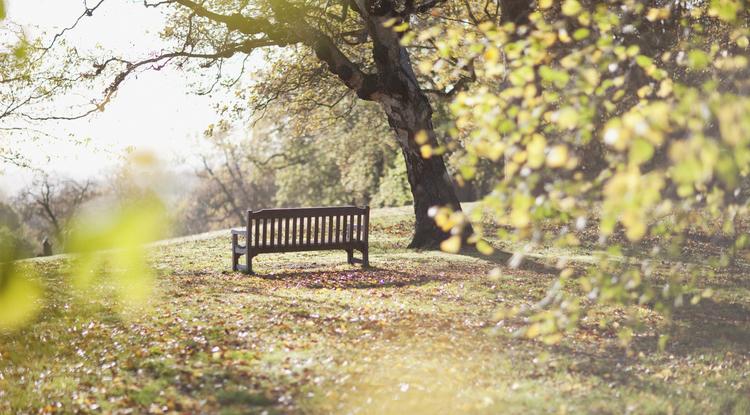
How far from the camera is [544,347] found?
9.16 m

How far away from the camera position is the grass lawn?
7453 millimetres

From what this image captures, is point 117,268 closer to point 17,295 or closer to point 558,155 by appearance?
point 17,295

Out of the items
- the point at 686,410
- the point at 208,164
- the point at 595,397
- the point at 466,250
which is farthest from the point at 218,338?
the point at 208,164

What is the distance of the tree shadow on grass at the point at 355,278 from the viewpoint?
533 inches

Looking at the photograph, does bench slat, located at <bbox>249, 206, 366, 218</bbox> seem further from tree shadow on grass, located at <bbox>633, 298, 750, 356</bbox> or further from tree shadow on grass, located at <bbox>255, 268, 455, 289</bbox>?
tree shadow on grass, located at <bbox>633, 298, 750, 356</bbox>

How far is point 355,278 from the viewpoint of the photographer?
14.4m

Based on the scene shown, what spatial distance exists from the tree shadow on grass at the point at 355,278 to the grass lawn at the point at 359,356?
11 cm

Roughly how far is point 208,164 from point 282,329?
51.2m

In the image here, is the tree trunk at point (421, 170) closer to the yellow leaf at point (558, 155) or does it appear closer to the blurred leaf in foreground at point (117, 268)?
the blurred leaf in foreground at point (117, 268)

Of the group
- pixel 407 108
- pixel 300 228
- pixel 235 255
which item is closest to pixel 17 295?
pixel 235 255

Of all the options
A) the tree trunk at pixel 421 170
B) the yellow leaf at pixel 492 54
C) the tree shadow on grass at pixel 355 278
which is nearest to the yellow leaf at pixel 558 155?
the yellow leaf at pixel 492 54

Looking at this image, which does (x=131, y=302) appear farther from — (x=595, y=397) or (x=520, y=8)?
(x=520, y=8)

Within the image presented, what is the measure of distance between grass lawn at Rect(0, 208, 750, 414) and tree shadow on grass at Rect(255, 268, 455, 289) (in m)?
0.11

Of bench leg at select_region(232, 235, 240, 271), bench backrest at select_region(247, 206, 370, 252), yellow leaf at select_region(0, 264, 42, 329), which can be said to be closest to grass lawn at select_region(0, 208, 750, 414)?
yellow leaf at select_region(0, 264, 42, 329)
